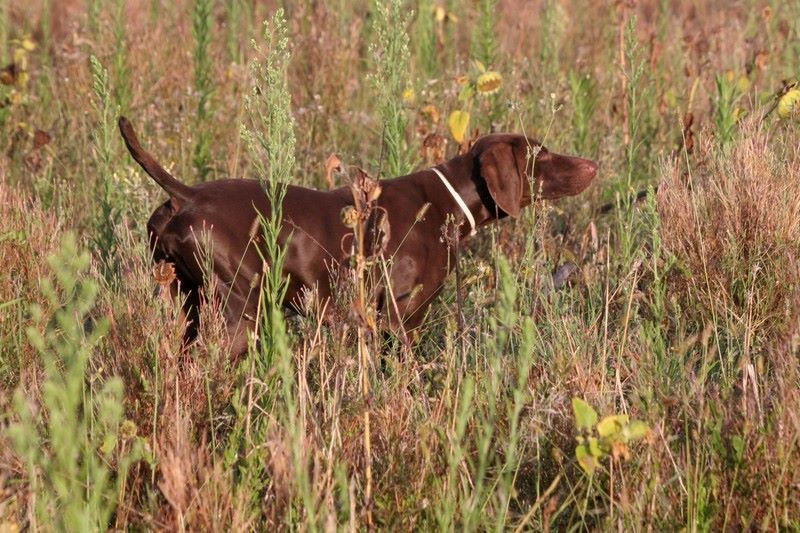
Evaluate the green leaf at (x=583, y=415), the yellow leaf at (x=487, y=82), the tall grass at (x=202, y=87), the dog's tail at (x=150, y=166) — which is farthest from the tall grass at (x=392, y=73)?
the green leaf at (x=583, y=415)

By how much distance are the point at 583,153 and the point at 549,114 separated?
0.95 feet

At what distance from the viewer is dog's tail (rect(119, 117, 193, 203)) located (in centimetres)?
440

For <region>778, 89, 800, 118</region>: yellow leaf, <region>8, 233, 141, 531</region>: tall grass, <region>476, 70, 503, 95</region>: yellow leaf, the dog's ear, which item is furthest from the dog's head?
<region>8, 233, 141, 531</region>: tall grass

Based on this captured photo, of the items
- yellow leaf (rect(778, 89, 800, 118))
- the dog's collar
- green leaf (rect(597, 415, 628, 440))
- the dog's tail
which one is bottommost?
green leaf (rect(597, 415, 628, 440))

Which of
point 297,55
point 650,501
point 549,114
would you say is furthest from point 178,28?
point 650,501

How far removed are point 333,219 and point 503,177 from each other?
2.56 feet

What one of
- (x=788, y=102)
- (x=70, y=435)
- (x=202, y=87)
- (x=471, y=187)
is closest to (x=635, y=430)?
(x=70, y=435)

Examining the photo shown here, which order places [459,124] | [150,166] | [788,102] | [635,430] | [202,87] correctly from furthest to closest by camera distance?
[202,87] < [459,124] < [788,102] < [150,166] < [635,430]

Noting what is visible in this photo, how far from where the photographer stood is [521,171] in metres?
5.26

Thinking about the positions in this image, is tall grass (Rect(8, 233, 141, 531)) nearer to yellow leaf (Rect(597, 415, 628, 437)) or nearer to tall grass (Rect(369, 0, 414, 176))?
yellow leaf (Rect(597, 415, 628, 437))

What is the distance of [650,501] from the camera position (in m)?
3.10

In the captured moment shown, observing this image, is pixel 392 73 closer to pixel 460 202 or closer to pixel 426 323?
pixel 460 202

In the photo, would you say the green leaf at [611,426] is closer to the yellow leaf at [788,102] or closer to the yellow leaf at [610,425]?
the yellow leaf at [610,425]

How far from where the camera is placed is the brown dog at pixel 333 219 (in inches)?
178
